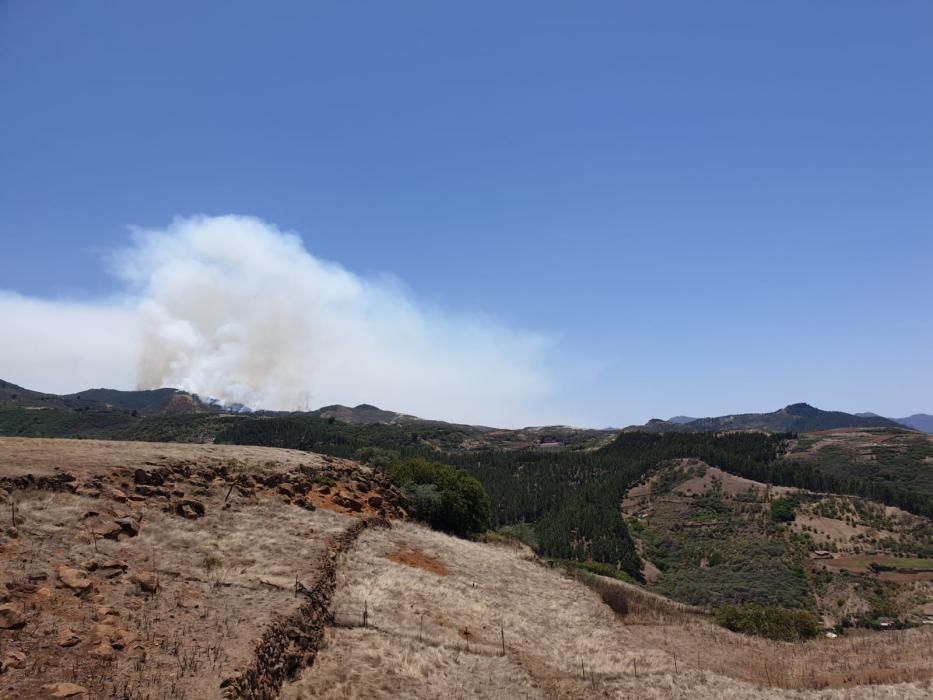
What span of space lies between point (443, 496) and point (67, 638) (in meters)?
35.8

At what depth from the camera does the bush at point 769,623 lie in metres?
34.9

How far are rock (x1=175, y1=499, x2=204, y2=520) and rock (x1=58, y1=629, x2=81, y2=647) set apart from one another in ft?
41.0

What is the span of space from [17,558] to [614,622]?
1054 inches

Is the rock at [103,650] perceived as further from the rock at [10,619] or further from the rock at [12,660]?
the rock at [10,619]

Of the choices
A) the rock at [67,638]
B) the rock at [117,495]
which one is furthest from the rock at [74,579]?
the rock at [117,495]

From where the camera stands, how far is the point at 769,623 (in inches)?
1444

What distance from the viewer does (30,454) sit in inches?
1094

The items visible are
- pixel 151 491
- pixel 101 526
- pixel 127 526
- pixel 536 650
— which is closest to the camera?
pixel 101 526

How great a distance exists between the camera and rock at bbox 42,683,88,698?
38.3 ft

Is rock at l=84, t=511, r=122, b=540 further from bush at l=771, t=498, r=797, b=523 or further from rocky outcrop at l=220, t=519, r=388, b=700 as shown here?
bush at l=771, t=498, r=797, b=523

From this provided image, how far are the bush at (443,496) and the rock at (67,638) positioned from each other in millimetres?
32544

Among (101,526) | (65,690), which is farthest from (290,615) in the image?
(101,526)

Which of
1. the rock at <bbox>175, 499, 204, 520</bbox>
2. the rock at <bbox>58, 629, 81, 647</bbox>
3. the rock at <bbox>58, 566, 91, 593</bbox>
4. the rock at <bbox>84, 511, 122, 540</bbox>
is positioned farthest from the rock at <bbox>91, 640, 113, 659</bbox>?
the rock at <bbox>175, 499, 204, 520</bbox>

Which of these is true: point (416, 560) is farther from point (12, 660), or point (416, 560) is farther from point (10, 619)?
point (12, 660)
